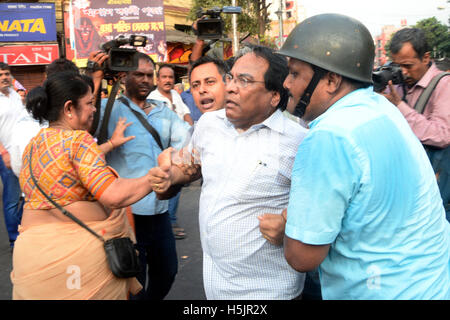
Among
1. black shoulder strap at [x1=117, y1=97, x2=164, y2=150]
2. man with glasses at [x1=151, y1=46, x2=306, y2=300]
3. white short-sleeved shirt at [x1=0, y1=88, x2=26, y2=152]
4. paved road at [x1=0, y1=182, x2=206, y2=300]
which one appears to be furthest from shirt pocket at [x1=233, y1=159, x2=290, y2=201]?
white short-sleeved shirt at [x1=0, y1=88, x2=26, y2=152]

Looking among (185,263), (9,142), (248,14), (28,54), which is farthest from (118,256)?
(248,14)

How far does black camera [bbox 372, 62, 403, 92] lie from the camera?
3342mm

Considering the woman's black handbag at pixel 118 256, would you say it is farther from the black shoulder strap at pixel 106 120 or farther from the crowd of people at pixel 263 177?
the black shoulder strap at pixel 106 120

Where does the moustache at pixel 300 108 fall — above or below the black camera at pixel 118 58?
below

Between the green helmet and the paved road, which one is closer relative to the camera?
the green helmet

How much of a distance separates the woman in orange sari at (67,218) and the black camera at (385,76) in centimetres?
207

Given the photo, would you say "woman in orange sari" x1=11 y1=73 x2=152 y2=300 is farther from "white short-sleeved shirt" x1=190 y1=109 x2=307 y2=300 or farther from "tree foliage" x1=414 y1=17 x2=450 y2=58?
"tree foliage" x1=414 y1=17 x2=450 y2=58

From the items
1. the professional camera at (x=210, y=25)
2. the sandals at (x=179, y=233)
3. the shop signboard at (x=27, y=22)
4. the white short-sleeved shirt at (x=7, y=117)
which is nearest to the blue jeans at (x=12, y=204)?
the white short-sleeved shirt at (x=7, y=117)

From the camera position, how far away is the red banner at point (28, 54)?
15979 mm

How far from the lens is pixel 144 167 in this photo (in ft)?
Answer: 9.98

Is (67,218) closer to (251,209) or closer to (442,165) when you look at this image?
(251,209)

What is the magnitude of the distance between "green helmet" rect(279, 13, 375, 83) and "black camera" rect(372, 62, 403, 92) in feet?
6.12

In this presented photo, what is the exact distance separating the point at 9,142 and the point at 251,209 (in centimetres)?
399

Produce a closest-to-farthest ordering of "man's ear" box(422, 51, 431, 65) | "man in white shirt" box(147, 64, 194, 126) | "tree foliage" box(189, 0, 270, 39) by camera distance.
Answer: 1. "man's ear" box(422, 51, 431, 65)
2. "man in white shirt" box(147, 64, 194, 126)
3. "tree foliage" box(189, 0, 270, 39)
